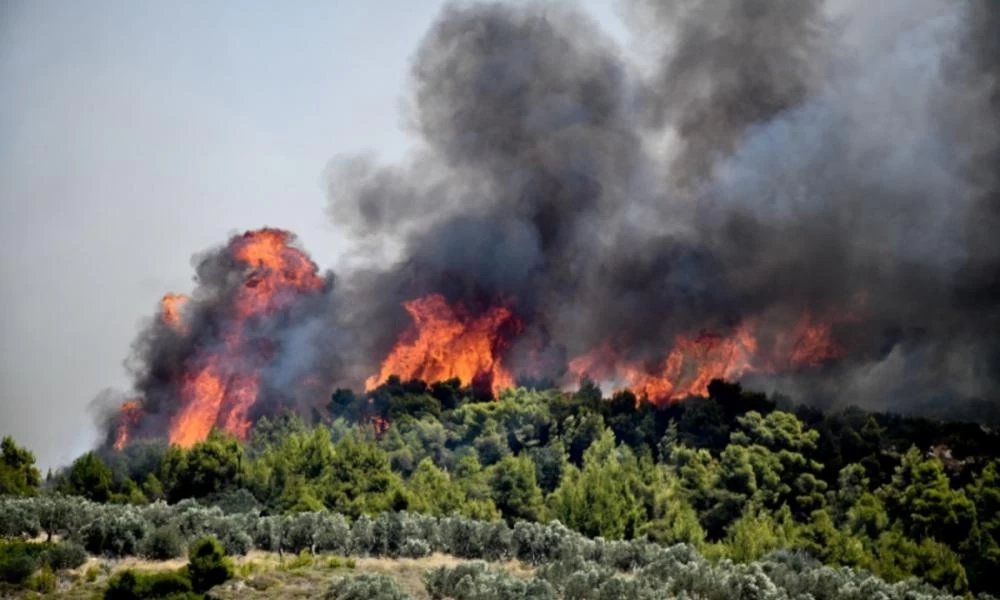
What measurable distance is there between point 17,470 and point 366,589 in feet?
110

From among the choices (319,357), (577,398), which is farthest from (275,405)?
(577,398)

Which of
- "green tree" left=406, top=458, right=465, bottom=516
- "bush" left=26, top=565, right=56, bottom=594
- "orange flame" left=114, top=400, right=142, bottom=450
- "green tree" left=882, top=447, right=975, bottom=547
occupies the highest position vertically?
"orange flame" left=114, top=400, right=142, bottom=450

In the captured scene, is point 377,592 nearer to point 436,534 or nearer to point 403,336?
point 436,534

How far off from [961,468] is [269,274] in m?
55.2

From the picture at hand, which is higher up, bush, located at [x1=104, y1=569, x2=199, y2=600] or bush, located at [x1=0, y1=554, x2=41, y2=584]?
bush, located at [x1=0, y1=554, x2=41, y2=584]

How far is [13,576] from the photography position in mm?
37219

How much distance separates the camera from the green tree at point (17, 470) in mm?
59312

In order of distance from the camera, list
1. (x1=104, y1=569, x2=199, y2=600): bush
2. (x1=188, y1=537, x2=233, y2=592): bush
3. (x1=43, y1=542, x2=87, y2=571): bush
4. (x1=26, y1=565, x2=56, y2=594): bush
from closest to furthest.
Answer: (x1=104, y1=569, x2=199, y2=600): bush, (x1=26, y1=565, x2=56, y2=594): bush, (x1=188, y1=537, x2=233, y2=592): bush, (x1=43, y1=542, x2=87, y2=571): bush

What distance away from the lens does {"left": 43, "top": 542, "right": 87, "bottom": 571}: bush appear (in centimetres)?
3906

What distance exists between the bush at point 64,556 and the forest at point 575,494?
390 millimetres

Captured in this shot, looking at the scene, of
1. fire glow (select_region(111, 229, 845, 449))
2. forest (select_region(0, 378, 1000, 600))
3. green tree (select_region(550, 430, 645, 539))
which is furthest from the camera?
fire glow (select_region(111, 229, 845, 449))

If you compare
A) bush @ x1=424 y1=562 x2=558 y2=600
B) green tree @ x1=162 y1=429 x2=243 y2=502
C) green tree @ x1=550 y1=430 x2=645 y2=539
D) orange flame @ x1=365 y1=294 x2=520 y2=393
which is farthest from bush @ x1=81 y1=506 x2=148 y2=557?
orange flame @ x1=365 y1=294 x2=520 y2=393

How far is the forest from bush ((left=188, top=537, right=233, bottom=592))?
47.3 inches

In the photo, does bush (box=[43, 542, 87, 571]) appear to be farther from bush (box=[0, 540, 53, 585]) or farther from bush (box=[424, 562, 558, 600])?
bush (box=[424, 562, 558, 600])
